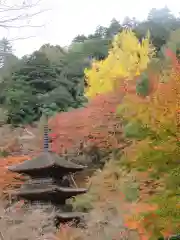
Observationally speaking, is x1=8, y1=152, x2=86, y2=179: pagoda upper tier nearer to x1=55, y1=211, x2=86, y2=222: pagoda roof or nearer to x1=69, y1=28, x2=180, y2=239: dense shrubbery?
x1=55, y1=211, x2=86, y2=222: pagoda roof

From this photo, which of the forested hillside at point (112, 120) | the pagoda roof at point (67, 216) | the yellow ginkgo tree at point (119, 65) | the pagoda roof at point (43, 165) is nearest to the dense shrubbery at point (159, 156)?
the forested hillside at point (112, 120)

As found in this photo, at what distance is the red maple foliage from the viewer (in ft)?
81.5

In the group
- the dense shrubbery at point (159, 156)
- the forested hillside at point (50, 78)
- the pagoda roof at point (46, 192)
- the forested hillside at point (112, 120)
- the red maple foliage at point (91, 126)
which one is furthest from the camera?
the forested hillside at point (50, 78)

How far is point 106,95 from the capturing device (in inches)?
978

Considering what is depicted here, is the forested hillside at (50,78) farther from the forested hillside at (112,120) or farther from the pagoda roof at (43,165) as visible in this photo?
the pagoda roof at (43,165)

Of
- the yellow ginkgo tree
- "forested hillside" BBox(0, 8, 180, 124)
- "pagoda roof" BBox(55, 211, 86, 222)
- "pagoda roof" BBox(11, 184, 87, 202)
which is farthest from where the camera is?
"forested hillside" BBox(0, 8, 180, 124)

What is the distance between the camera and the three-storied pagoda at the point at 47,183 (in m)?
20.9

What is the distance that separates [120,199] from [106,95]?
6.24m

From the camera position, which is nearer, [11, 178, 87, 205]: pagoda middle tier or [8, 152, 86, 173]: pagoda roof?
[8, 152, 86, 173]: pagoda roof

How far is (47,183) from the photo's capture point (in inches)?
855

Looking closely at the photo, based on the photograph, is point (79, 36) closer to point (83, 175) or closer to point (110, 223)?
point (83, 175)

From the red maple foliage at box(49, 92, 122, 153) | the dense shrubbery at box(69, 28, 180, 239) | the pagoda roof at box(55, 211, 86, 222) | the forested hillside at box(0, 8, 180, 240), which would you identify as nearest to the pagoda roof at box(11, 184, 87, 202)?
the pagoda roof at box(55, 211, 86, 222)

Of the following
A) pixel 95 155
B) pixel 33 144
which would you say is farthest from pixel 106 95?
pixel 33 144

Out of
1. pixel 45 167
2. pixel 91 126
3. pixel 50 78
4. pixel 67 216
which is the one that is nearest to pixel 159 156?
pixel 45 167
